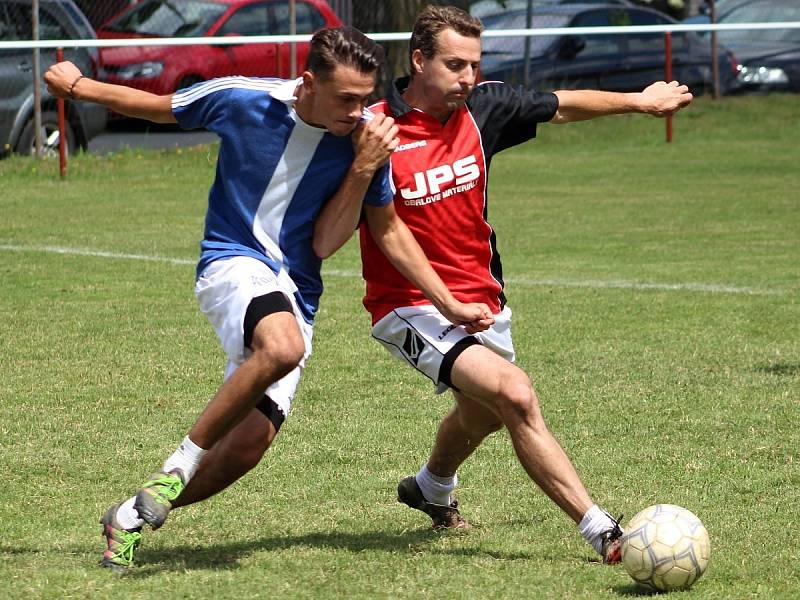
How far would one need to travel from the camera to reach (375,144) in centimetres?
497

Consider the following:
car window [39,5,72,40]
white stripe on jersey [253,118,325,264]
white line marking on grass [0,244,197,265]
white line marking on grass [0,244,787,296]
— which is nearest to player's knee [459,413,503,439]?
white stripe on jersey [253,118,325,264]

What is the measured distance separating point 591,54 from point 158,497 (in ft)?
60.9

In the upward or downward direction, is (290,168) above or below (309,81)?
below

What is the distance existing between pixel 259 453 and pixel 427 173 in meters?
1.15

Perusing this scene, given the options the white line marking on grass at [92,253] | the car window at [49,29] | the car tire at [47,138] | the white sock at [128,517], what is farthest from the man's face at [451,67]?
the car tire at [47,138]

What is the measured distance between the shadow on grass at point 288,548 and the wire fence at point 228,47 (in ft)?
29.8

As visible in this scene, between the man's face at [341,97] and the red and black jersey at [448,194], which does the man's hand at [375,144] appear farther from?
the red and black jersey at [448,194]

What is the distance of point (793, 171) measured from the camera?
1902cm

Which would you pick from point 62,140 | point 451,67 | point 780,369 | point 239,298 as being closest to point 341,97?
point 451,67

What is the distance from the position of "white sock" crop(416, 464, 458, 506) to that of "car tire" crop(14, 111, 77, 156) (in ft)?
42.0

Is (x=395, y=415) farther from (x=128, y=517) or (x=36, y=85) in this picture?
(x=36, y=85)

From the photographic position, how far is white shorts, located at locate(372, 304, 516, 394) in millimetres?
5215

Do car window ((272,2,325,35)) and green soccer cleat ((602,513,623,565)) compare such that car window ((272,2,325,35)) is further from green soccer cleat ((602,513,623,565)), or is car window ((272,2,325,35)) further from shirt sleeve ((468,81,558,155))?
green soccer cleat ((602,513,623,565))

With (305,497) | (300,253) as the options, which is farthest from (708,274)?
(300,253)
